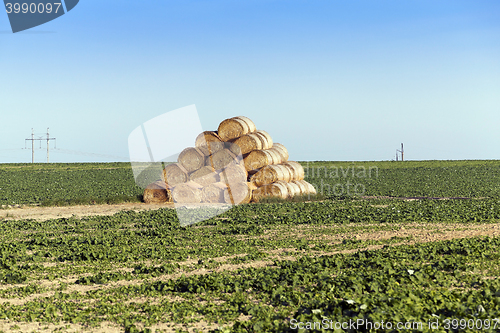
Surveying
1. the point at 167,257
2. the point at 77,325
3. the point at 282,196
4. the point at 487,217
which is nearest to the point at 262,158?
the point at 282,196

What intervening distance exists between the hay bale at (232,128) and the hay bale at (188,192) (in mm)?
2679

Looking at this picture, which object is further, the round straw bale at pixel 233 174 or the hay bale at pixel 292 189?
the hay bale at pixel 292 189

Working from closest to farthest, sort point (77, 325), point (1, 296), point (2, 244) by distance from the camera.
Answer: point (77, 325), point (1, 296), point (2, 244)

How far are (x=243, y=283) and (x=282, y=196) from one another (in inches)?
490

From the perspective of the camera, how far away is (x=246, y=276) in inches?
329

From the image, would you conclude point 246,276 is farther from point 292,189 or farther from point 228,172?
point 292,189

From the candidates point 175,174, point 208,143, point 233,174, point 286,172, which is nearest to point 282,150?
point 286,172

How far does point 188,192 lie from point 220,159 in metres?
1.93

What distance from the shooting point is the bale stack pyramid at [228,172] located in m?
19.8

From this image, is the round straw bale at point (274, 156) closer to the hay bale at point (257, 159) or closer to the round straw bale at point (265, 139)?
the hay bale at point (257, 159)

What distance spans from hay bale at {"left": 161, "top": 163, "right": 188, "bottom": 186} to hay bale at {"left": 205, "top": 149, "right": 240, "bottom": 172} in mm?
1049

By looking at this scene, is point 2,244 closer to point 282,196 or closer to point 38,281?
point 38,281

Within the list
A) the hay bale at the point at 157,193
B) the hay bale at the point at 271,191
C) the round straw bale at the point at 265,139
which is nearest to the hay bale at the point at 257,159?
the round straw bale at the point at 265,139

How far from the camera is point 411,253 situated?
10.0m
